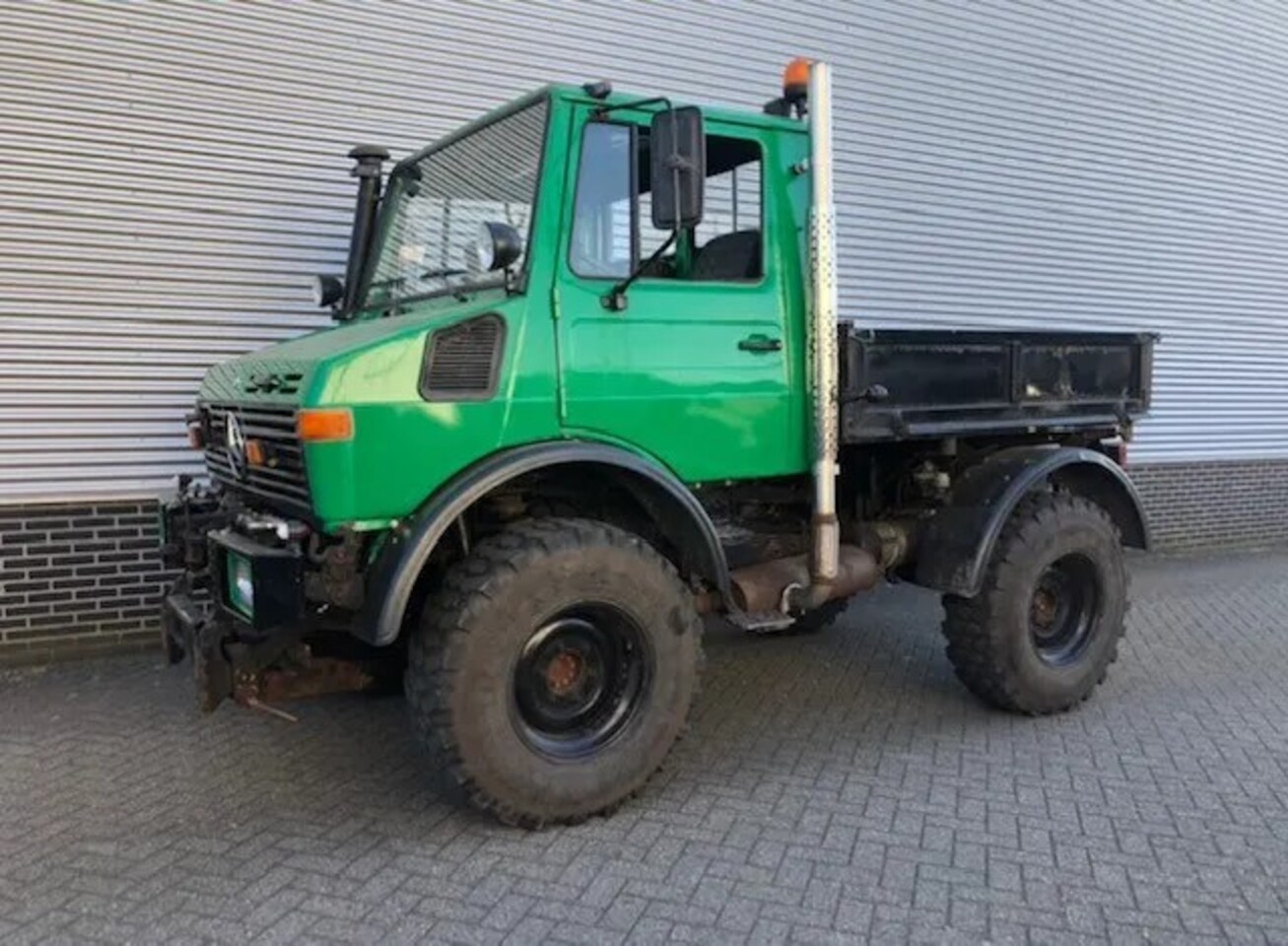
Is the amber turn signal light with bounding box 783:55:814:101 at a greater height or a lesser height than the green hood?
greater

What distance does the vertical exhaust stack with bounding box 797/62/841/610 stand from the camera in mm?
4309

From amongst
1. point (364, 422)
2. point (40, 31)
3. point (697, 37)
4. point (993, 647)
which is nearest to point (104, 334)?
point (40, 31)

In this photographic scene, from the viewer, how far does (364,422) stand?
11.2 feet

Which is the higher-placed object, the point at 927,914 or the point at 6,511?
the point at 6,511

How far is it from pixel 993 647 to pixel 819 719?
886 mm

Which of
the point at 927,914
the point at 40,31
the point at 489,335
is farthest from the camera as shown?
the point at 40,31

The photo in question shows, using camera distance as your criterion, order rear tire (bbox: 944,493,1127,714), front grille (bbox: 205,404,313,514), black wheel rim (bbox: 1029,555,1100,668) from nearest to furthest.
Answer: front grille (bbox: 205,404,313,514) < rear tire (bbox: 944,493,1127,714) < black wheel rim (bbox: 1029,555,1100,668)

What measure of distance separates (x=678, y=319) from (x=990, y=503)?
179 centimetres

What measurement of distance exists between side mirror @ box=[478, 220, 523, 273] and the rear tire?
269 centimetres

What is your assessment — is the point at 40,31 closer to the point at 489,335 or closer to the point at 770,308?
the point at 489,335

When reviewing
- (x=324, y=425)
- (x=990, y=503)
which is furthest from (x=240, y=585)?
(x=990, y=503)

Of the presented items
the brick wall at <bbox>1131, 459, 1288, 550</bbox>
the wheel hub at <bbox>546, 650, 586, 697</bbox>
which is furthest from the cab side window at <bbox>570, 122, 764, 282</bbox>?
the brick wall at <bbox>1131, 459, 1288, 550</bbox>

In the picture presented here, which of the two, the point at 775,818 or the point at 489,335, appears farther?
the point at 775,818

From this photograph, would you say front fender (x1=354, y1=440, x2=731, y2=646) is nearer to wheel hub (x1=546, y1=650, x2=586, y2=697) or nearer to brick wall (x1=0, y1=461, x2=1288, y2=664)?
wheel hub (x1=546, y1=650, x2=586, y2=697)
